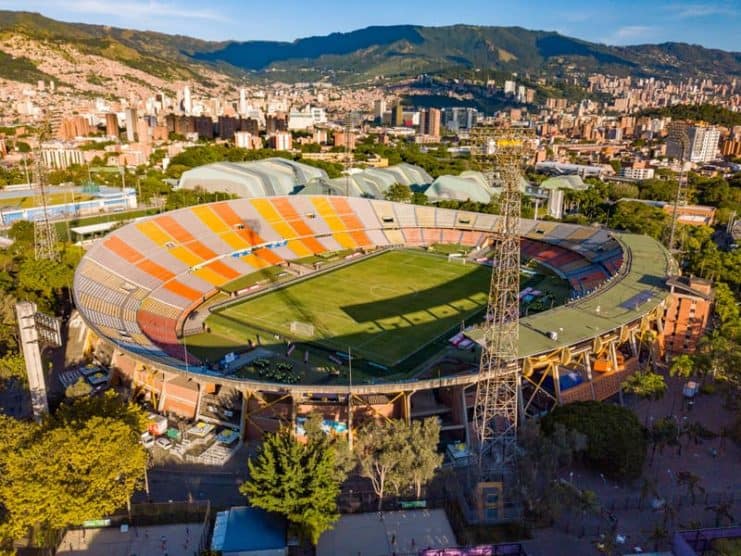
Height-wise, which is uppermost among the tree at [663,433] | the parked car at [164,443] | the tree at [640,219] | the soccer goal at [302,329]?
the tree at [640,219]

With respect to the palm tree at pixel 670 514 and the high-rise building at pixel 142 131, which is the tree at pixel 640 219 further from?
the high-rise building at pixel 142 131

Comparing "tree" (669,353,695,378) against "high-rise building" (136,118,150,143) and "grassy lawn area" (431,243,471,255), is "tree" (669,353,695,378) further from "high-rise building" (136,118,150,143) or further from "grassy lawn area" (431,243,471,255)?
"high-rise building" (136,118,150,143)

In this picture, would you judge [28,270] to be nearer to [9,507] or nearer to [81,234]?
[81,234]

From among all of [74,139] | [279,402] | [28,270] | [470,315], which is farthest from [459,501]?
[74,139]

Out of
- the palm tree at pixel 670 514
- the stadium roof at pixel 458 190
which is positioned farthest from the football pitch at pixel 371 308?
the stadium roof at pixel 458 190

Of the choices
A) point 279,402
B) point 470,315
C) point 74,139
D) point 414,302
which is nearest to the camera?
point 279,402

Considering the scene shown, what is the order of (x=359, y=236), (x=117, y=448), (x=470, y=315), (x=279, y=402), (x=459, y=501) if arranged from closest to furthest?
(x=117, y=448)
(x=459, y=501)
(x=279, y=402)
(x=470, y=315)
(x=359, y=236)

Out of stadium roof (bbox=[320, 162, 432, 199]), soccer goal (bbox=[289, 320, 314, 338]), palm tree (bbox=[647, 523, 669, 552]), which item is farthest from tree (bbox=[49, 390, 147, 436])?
stadium roof (bbox=[320, 162, 432, 199])

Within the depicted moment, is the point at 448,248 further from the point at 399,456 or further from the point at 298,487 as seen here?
the point at 298,487
